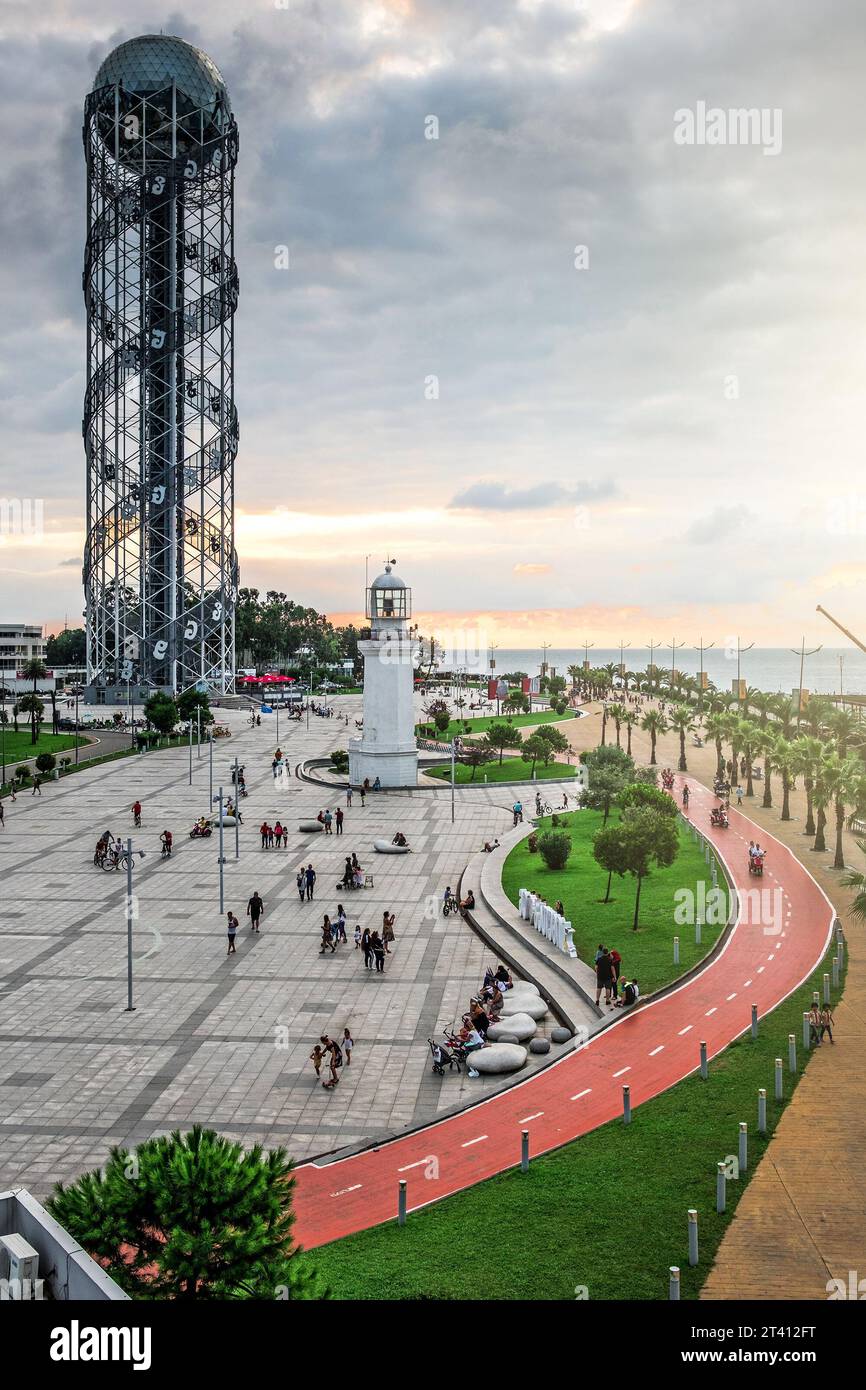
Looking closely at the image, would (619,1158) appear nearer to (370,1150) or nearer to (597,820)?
(370,1150)

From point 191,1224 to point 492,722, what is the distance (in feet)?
274

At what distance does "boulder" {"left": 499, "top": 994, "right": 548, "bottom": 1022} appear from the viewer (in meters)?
22.5

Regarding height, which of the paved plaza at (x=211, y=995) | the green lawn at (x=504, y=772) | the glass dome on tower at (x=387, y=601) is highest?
the glass dome on tower at (x=387, y=601)

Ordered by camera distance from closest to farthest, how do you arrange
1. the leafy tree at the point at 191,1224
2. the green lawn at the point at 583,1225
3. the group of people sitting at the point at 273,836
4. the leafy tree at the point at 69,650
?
the leafy tree at the point at 191,1224 → the green lawn at the point at 583,1225 → the group of people sitting at the point at 273,836 → the leafy tree at the point at 69,650

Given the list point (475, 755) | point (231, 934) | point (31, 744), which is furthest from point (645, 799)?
point (31, 744)

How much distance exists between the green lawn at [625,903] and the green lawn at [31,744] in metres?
44.6

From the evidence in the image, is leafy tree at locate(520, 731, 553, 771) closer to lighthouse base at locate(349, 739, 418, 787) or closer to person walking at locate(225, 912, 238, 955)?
lighthouse base at locate(349, 739, 418, 787)

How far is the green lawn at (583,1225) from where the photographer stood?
12.6 meters

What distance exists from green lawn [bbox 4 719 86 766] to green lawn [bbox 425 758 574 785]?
1151 inches

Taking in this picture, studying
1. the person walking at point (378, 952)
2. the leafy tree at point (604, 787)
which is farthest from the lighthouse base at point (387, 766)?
the person walking at point (378, 952)

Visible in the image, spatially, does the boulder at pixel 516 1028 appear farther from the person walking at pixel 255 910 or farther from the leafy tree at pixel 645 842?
the person walking at pixel 255 910

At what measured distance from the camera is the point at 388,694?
183ft
